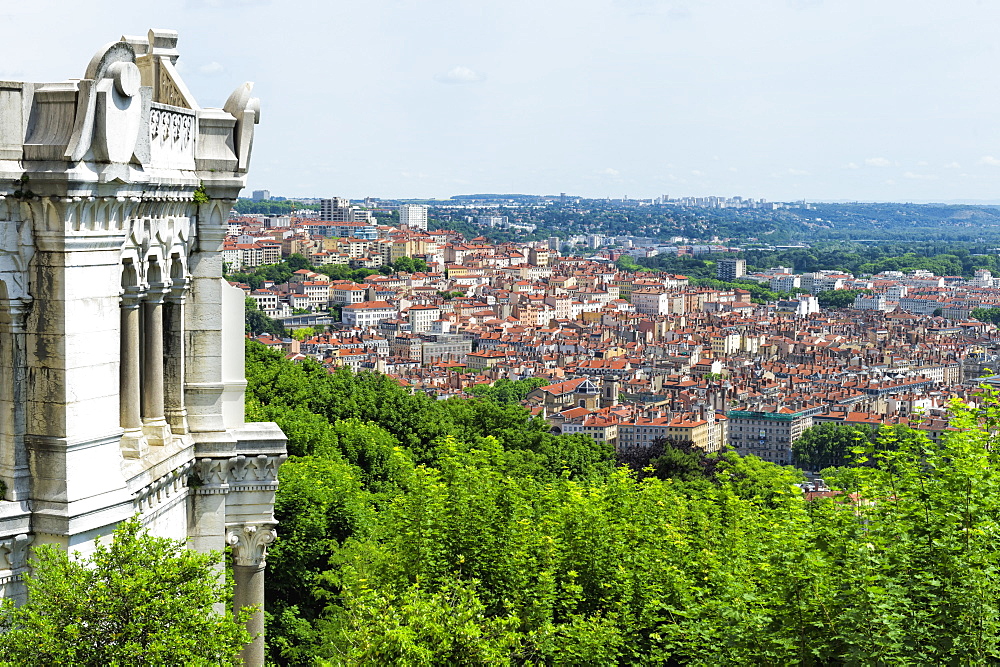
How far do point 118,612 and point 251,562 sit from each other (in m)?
3.57

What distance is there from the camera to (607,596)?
18703mm

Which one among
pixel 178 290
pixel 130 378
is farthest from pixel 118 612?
pixel 178 290

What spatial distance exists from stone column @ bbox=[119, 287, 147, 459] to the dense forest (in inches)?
140

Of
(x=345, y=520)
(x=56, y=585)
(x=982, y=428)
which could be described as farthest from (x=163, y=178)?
(x=345, y=520)

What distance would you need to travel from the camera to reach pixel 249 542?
44.2 feet

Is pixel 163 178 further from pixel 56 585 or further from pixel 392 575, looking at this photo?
pixel 392 575

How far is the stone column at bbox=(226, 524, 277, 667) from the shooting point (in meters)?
13.4

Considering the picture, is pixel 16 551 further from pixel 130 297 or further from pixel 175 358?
pixel 175 358

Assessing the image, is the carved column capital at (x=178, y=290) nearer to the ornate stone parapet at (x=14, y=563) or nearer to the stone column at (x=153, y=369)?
the stone column at (x=153, y=369)

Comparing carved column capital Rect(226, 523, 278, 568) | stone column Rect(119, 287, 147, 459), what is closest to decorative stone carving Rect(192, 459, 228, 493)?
carved column capital Rect(226, 523, 278, 568)

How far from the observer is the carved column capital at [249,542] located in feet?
43.9

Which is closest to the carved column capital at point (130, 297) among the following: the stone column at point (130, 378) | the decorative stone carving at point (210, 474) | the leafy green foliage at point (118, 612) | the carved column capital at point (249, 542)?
the stone column at point (130, 378)

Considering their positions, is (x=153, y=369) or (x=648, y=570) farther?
(x=648, y=570)

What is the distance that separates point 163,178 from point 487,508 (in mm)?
10172
